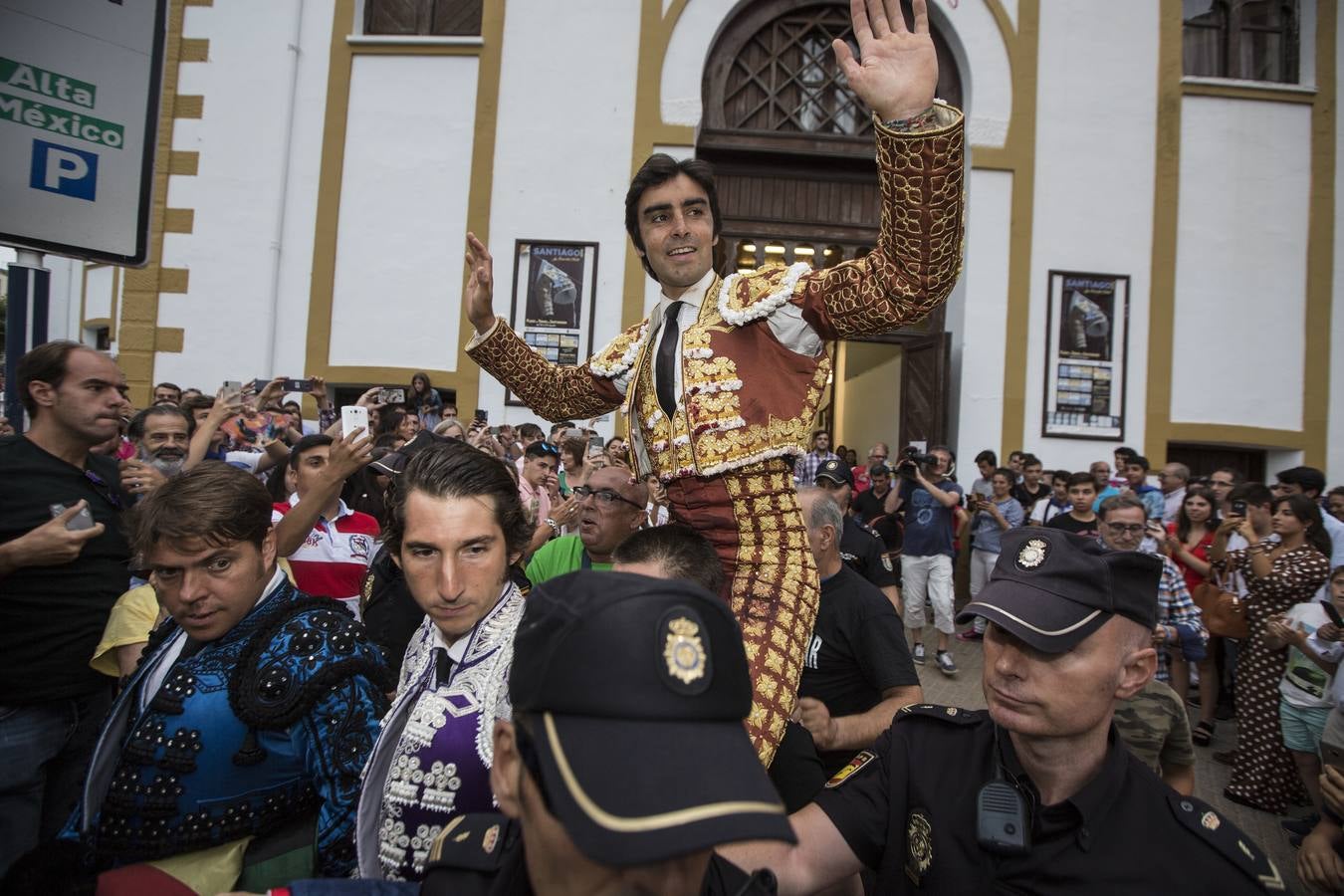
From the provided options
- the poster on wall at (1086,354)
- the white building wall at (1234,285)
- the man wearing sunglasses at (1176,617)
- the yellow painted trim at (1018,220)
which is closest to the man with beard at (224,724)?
the man wearing sunglasses at (1176,617)

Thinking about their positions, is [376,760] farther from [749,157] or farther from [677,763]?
[749,157]

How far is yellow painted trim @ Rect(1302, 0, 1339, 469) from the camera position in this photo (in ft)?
34.8

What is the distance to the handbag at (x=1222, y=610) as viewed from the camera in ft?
17.9

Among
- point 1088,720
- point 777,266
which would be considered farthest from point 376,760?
point 777,266

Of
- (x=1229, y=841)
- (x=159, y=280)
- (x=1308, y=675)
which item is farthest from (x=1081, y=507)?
(x=159, y=280)

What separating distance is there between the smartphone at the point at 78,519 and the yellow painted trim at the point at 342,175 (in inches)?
316

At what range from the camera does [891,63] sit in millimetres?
1957

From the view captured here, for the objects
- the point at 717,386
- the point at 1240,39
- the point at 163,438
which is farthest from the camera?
the point at 1240,39

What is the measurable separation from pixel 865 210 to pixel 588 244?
390 centimetres

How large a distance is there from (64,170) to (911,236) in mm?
3016

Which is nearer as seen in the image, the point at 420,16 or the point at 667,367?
the point at 667,367

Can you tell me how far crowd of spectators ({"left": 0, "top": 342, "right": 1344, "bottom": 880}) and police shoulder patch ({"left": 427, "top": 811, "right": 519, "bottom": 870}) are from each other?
0.39m

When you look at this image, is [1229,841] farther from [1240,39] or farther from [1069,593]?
[1240,39]

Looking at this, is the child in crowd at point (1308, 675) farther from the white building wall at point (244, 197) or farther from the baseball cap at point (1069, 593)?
the white building wall at point (244, 197)
